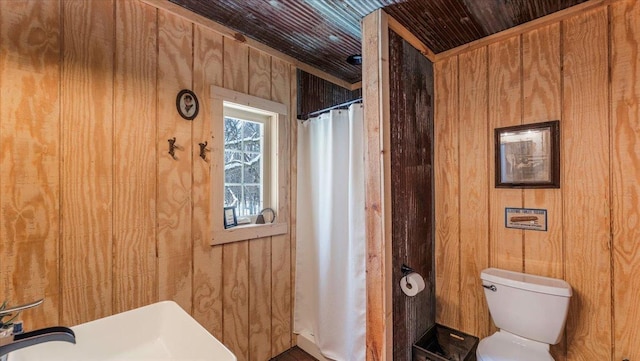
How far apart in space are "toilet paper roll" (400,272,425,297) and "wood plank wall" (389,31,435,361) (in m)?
0.03

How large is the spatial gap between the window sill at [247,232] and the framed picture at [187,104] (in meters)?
0.70

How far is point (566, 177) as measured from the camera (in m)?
1.49

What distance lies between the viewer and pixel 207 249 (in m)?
1.63

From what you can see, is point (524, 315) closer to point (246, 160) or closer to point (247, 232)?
point (247, 232)

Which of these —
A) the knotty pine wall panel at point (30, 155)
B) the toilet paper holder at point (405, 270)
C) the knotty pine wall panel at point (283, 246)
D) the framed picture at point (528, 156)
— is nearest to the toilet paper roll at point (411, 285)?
the toilet paper holder at point (405, 270)

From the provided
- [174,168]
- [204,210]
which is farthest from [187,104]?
[204,210]

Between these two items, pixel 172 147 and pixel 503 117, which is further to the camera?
pixel 503 117

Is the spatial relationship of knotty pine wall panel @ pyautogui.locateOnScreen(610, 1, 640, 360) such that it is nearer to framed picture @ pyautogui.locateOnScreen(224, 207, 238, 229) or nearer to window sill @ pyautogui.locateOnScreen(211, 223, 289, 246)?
window sill @ pyautogui.locateOnScreen(211, 223, 289, 246)

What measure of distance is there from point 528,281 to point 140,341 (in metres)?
1.82

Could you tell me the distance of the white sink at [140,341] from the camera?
851 mm

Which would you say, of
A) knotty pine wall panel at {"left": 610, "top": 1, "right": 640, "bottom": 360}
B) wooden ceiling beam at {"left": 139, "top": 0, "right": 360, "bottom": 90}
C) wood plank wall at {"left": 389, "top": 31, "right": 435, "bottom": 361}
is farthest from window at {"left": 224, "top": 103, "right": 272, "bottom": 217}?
knotty pine wall panel at {"left": 610, "top": 1, "right": 640, "bottom": 360}

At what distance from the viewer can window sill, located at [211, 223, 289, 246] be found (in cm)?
167

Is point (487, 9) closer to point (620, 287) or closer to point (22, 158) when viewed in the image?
point (620, 287)

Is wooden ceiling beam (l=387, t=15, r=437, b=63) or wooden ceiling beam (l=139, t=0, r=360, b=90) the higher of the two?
wooden ceiling beam (l=139, t=0, r=360, b=90)
